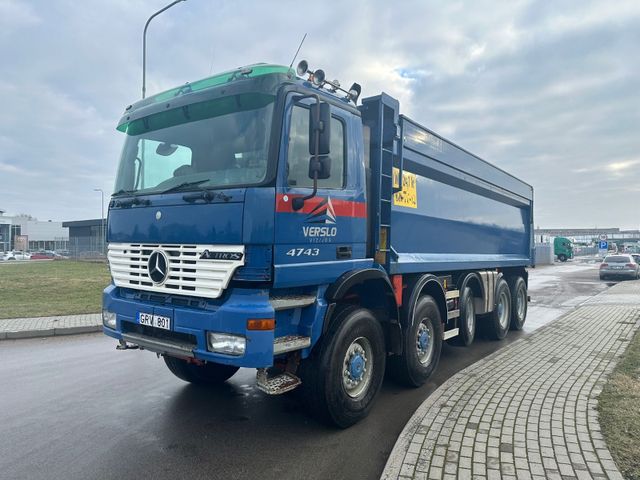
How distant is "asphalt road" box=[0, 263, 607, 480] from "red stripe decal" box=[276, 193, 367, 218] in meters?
2.04

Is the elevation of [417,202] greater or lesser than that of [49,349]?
greater

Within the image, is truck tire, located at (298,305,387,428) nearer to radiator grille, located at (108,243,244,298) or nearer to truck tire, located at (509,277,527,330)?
radiator grille, located at (108,243,244,298)

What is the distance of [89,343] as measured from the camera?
25.9 ft

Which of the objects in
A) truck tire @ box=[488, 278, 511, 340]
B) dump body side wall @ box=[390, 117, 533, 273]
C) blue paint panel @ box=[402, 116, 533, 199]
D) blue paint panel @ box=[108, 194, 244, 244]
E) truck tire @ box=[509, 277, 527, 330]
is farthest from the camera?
truck tire @ box=[509, 277, 527, 330]

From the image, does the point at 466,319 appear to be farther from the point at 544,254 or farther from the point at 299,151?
the point at 544,254

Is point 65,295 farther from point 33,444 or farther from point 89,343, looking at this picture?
point 33,444

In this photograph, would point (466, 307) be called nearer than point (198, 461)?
No

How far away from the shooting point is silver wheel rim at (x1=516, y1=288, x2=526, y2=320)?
32.6ft

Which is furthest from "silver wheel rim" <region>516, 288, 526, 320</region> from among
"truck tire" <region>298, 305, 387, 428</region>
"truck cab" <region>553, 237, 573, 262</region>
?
"truck cab" <region>553, 237, 573, 262</region>

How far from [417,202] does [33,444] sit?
4781 millimetres

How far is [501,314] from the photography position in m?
9.17

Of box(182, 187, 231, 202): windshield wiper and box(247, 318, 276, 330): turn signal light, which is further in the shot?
box(182, 187, 231, 202): windshield wiper

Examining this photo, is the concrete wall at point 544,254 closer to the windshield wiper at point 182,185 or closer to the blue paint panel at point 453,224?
the blue paint panel at point 453,224

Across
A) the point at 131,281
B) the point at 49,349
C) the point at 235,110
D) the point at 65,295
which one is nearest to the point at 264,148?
the point at 235,110
